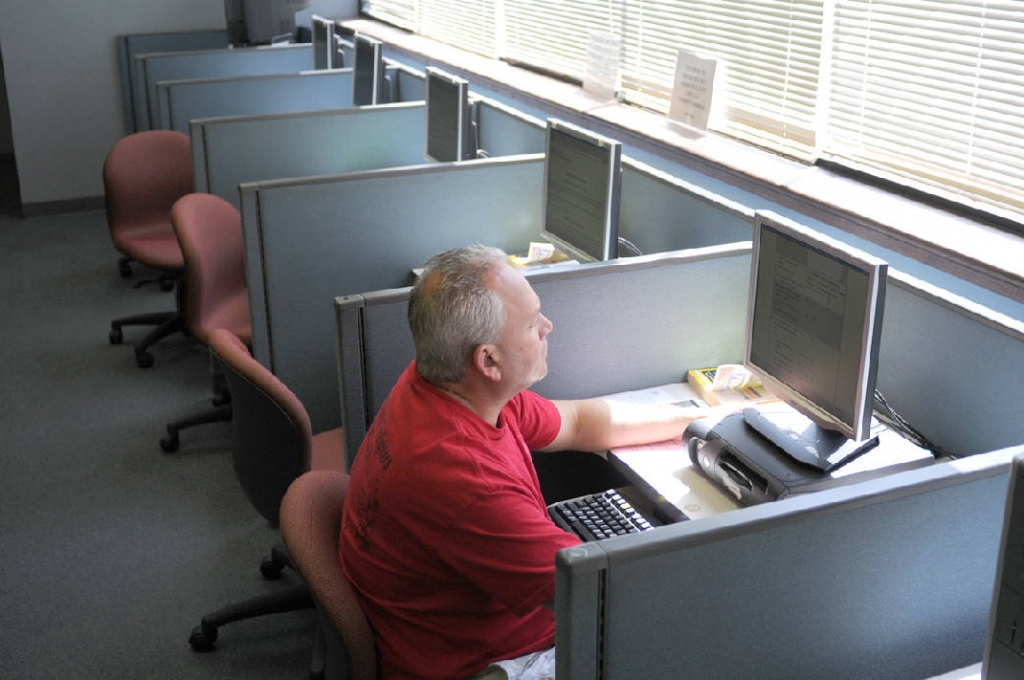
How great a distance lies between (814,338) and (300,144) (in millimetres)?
2547

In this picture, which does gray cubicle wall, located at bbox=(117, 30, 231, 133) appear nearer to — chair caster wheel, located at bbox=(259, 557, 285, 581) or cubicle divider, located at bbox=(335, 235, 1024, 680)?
chair caster wheel, located at bbox=(259, 557, 285, 581)

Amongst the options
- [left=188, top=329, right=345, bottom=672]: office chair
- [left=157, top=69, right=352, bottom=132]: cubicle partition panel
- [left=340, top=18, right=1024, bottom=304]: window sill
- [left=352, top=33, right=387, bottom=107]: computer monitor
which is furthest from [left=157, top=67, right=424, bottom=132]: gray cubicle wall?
[left=188, top=329, right=345, bottom=672]: office chair

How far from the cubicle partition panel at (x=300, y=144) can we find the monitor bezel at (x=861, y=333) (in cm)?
228

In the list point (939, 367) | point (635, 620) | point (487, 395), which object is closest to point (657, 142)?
point (939, 367)

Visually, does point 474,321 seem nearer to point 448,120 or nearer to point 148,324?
point 448,120

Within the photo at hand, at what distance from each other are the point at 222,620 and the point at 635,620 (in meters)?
1.63

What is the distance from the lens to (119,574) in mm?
2980

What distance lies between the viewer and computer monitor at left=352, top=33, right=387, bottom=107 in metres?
4.52

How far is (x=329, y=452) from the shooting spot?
270cm

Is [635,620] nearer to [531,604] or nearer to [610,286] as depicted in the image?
[531,604]

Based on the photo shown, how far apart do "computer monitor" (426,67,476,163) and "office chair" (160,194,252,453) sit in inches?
30.0

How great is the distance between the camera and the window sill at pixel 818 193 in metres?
2.23

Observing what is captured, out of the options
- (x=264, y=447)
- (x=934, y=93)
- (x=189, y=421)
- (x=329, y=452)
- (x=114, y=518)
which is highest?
(x=934, y=93)

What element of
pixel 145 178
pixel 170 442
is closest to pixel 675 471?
pixel 170 442
